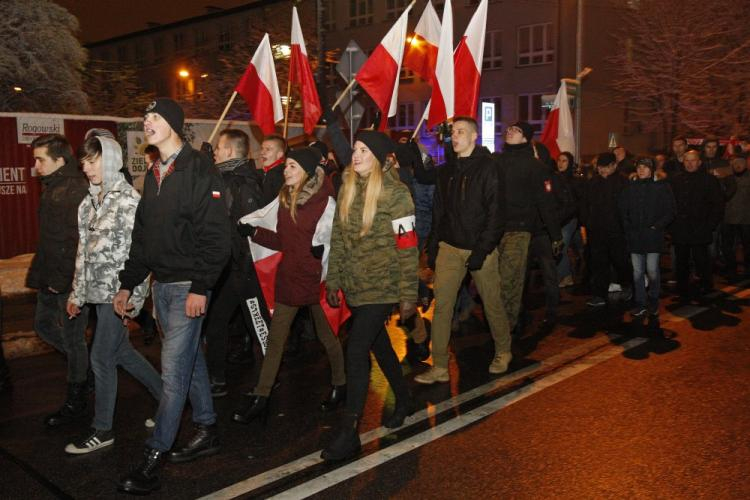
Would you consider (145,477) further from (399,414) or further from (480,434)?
(480,434)

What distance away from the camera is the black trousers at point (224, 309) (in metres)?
6.09

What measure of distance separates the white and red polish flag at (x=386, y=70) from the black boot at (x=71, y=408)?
160 inches

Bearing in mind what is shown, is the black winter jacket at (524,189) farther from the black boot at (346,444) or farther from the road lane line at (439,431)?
the black boot at (346,444)

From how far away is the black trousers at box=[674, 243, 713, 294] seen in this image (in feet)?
32.2

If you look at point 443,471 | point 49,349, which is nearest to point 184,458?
point 443,471

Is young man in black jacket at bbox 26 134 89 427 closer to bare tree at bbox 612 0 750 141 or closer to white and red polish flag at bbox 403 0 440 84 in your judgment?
white and red polish flag at bbox 403 0 440 84

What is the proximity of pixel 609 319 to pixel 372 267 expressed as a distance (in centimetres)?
460

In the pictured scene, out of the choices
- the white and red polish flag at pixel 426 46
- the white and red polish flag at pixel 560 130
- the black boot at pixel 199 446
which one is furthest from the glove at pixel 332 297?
the white and red polish flag at pixel 560 130

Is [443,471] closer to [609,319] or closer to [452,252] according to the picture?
[452,252]

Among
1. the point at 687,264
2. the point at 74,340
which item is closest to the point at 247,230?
the point at 74,340

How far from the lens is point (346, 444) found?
15.0ft

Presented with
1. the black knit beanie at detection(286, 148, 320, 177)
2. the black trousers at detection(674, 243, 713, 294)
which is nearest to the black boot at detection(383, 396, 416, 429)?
the black knit beanie at detection(286, 148, 320, 177)

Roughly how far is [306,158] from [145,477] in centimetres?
229

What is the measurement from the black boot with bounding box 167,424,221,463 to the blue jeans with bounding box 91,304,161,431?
48 centimetres
